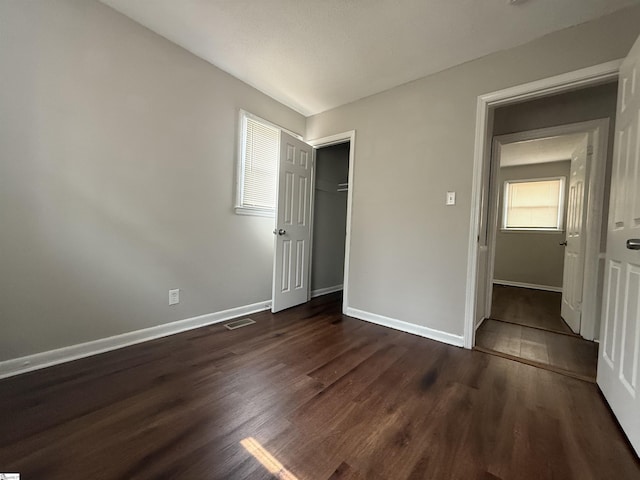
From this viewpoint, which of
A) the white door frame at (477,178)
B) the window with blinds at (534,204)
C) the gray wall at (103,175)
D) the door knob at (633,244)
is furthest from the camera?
the window with blinds at (534,204)

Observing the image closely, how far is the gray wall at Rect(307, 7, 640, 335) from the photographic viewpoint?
189cm

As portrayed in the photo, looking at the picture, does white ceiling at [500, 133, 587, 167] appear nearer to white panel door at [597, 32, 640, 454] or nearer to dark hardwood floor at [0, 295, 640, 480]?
white panel door at [597, 32, 640, 454]

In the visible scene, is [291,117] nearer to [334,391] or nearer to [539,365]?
[334,391]

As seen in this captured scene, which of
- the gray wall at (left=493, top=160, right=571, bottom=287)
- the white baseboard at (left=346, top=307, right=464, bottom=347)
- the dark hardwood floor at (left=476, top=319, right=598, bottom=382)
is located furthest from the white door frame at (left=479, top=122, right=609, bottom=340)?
the gray wall at (left=493, top=160, right=571, bottom=287)

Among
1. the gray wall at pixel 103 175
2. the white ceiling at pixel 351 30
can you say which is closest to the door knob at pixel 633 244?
the white ceiling at pixel 351 30

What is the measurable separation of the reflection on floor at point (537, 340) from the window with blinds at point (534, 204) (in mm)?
1872

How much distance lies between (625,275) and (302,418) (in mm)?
1829

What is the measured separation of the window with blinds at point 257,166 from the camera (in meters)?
2.69

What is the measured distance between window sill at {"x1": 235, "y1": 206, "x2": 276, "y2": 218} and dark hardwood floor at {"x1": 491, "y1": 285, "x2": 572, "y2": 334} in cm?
294

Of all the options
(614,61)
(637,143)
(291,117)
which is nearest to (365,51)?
(291,117)

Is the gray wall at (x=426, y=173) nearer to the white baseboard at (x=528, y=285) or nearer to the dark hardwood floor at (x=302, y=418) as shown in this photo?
the dark hardwood floor at (x=302, y=418)

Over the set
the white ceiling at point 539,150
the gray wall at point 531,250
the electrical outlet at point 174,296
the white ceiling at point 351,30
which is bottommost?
the electrical outlet at point 174,296

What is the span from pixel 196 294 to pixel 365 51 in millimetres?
2565

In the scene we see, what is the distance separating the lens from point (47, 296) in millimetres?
1641
